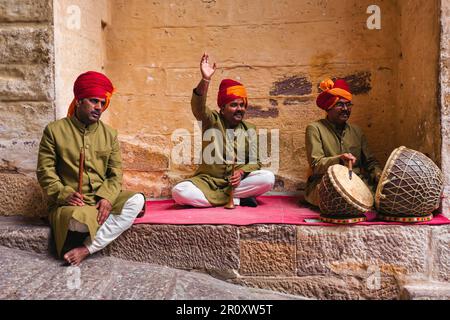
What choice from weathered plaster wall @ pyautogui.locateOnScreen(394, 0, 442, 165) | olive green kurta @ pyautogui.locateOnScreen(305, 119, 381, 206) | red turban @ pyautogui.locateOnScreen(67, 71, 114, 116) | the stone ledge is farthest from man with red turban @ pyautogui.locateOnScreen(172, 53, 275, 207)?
the stone ledge

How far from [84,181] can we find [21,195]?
2.23 feet

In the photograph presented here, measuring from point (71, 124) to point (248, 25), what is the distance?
2053mm

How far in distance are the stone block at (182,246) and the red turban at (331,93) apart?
4.43ft

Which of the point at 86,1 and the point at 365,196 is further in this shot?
the point at 86,1

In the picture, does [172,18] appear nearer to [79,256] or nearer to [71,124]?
[71,124]

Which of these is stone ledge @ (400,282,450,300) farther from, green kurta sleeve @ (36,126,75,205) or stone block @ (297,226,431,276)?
green kurta sleeve @ (36,126,75,205)

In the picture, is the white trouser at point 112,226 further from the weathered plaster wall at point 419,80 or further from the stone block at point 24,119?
the weathered plaster wall at point 419,80

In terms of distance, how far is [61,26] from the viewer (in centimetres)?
356

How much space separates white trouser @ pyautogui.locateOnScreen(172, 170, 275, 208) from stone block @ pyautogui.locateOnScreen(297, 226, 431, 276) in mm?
781

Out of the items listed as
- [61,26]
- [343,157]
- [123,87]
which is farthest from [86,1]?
[343,157]

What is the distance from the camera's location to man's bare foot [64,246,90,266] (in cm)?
292

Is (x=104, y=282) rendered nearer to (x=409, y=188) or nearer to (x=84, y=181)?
(x=84, y=181)

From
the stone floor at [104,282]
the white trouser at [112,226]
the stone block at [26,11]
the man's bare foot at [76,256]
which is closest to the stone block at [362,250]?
the stone floor at [104,282]

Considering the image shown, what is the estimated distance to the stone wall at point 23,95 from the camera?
3424 millimetres
